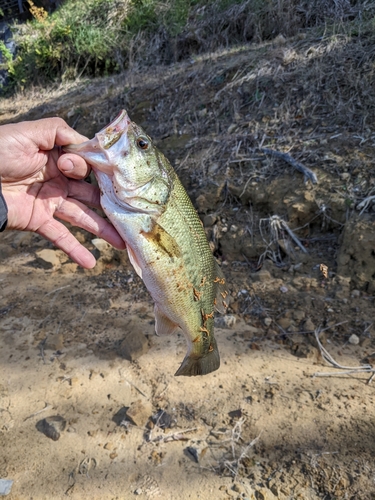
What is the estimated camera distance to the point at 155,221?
2098 millimetres

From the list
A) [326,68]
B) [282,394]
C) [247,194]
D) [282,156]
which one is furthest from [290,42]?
[282,394]

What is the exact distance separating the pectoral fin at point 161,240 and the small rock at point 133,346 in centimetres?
154

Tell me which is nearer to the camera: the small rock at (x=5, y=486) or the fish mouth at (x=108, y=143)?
the fish mouth at (x=108, y=143)

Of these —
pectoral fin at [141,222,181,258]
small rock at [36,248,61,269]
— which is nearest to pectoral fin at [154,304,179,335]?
pectoral fin at [141,222,181,258]

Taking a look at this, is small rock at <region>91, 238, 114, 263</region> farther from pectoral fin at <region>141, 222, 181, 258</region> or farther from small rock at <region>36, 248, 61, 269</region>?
pectoral fin at <region>141, 222, 181, 258</region>

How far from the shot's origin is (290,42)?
6.74 meters

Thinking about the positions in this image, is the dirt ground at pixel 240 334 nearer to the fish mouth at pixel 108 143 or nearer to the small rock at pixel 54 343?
the small rock at pixel 54 343

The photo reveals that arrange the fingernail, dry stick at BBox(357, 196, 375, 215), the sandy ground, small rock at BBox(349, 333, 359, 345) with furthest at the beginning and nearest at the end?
dry stick at BBox(357, 196, 375, 215)
small rock at BBox(349, 333, 359, 345)
the sandy ground
the fingernail

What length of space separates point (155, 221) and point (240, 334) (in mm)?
1805

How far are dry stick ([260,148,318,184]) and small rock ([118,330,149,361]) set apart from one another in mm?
2498

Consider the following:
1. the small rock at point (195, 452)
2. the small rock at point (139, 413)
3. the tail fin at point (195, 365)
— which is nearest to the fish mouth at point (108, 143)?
the tail fin at point (195, 365)

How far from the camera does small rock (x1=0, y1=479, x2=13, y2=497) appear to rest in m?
2.52

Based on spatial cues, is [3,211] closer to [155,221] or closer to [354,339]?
[155,221]

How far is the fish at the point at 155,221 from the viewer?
80.8 inches
